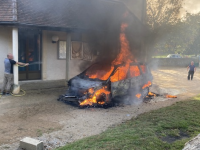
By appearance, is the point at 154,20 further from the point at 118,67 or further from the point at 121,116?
the point at 121,116

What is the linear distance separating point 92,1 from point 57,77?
5.63 metres

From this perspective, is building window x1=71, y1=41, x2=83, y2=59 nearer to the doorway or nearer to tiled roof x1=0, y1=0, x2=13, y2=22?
the doorway

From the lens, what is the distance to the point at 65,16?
424 inches

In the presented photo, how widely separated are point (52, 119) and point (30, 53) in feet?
19.1

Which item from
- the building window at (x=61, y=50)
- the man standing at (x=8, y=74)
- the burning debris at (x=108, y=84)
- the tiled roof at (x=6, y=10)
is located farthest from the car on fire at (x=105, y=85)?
the tiled roof at (x=6, y=10)

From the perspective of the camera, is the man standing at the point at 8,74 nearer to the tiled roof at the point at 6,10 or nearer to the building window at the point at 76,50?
the tiled roof at the point at 6,10

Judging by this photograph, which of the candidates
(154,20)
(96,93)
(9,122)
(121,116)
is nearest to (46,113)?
(9,122)

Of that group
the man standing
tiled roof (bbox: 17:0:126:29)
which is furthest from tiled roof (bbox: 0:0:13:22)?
the man standing

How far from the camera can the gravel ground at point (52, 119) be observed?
4.94 metres

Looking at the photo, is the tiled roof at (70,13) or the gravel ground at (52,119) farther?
the tiled roof at (70,13)

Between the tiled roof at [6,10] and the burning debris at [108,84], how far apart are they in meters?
4.00

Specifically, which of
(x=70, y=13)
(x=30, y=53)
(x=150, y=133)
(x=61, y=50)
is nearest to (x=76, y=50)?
(x=61, y=50)

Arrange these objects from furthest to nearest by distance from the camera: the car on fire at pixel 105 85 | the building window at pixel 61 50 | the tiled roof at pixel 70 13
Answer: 1. the building window at pixel 61 50
2. the tiled roof at pixel 70 13
3. the car on fire at pixel 105 85

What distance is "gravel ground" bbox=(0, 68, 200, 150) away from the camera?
4.94 metres
